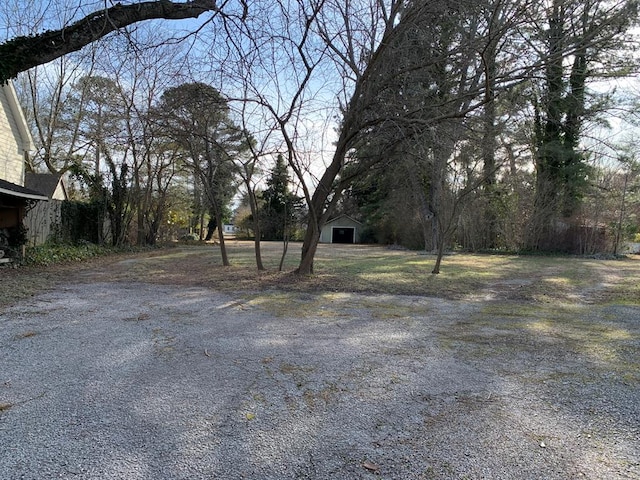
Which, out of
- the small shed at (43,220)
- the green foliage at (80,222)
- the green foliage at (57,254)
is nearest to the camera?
the green foliage at (57,254)

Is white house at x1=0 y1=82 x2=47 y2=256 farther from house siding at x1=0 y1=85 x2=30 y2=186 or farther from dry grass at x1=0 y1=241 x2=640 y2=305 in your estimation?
dry grass at x1=0 y1=241 x2=640 y2=305

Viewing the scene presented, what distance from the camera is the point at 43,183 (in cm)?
2234

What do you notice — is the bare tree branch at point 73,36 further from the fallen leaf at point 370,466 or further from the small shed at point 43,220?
the small shed at point 43,220

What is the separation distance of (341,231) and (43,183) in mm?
26236

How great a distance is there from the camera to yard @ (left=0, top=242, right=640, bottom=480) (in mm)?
2033

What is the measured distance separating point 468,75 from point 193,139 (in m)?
A: 7.19

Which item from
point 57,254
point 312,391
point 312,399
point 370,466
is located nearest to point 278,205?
point 57,254

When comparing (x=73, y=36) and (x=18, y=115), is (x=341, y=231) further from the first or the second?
(x=73, y=36)

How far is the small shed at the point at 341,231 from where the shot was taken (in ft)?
132

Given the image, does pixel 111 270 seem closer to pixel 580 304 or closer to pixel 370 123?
pixel 370 123

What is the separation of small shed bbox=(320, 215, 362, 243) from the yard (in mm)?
33949

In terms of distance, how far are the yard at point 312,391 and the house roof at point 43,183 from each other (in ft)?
64.5

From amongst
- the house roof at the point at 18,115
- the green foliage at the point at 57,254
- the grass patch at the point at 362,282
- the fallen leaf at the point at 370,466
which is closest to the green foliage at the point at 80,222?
the green foliage at the point at 57,254


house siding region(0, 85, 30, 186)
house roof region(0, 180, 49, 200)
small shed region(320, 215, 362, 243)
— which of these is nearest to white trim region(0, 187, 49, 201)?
house roof region(0, 180, 49, 200)
